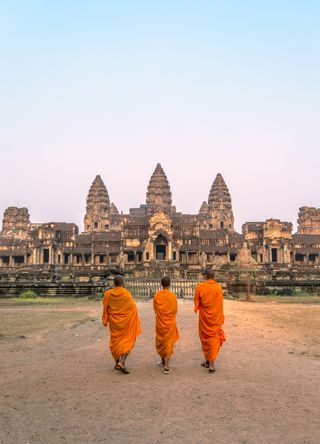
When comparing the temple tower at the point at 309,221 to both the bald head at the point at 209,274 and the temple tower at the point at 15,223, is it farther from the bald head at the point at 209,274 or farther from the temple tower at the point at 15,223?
the bald head at the point at 209,274

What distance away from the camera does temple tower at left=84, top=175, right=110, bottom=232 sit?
262 ft

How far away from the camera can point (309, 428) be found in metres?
4.71

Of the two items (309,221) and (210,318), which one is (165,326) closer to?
(210,318)

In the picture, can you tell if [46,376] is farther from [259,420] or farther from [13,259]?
[13,259]

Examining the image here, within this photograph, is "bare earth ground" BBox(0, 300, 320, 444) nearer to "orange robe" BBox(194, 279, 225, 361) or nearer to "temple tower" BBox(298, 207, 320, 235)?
"orange robe" BBox(194, 279, 225, 361)

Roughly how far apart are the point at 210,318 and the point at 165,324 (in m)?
0.86

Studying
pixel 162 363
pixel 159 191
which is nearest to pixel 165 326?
pixel 162 363

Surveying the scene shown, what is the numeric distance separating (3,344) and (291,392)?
22.7 ft

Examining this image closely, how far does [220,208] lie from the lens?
257 ft

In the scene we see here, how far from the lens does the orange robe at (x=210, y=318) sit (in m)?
7.45

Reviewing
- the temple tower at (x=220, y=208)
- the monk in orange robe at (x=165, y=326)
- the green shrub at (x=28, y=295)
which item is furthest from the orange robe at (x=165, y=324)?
the temple tower at (x=220, y=208)

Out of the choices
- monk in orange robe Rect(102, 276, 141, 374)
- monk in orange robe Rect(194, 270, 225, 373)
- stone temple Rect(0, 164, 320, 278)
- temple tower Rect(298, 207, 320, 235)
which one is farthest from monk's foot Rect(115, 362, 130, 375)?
temple tower Rect(298, 207, 320, 235)

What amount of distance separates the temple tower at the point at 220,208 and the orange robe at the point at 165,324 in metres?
70.5

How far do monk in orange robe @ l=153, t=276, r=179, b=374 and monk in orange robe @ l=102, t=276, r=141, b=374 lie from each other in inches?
17.6
